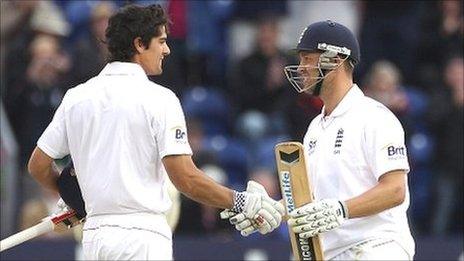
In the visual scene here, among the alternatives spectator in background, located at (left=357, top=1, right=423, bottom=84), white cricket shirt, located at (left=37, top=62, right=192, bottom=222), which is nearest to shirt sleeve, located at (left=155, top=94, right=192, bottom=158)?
white cricket shirt, located at (left=37, top=62, right=192, bottom=222)

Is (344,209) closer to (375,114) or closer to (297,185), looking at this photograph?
(297,185)

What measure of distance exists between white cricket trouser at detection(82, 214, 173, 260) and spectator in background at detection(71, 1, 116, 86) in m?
5.49

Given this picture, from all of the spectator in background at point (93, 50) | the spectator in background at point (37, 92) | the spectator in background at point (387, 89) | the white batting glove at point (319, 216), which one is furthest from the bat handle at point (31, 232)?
the spectator in background at point (387, 89)

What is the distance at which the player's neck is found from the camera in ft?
22.7

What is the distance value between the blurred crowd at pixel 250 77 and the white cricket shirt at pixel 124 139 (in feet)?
15.7

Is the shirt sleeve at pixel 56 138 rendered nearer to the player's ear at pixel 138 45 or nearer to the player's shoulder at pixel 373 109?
the player's ear at pixel 138 45

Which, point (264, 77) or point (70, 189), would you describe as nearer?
point (70, 189)

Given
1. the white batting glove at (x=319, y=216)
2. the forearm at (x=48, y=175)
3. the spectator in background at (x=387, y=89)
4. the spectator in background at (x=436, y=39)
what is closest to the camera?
the white batting glove at (x=319, y=216)

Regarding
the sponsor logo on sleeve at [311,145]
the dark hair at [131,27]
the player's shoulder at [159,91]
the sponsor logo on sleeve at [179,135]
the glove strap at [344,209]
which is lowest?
the glove strap at [344,209]

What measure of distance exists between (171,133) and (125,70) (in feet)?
1.42

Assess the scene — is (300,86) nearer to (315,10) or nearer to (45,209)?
(45,209)

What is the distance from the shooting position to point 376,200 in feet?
21.0

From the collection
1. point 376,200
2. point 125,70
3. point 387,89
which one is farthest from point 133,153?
point 387,89

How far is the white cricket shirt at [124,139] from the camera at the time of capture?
6492 mm
